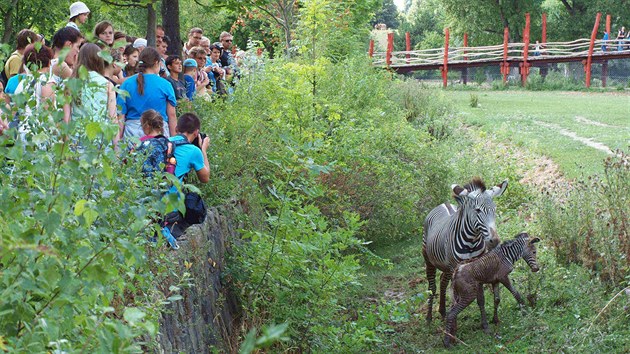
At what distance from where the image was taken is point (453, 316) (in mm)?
10156

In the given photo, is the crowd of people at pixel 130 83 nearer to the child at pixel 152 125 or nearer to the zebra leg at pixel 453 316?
the child at pixel 152 125

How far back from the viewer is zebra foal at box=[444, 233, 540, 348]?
33.1ft

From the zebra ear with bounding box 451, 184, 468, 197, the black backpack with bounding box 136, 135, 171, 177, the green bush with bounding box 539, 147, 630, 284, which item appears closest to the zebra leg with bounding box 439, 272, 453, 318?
the zebra ear with bounding box 451, 184, 468, 197

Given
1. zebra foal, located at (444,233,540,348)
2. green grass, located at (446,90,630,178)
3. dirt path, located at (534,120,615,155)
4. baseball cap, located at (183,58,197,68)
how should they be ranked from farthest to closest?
dirt path, located at (534,120,615,155) → green grass, located at (446,90,630,178) → baseball cap, located at (183,58,197,68) → zebra foal, located at (444,233,540,348)

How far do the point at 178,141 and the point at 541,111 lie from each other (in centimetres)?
2343

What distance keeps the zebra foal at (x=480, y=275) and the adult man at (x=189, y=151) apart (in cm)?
291

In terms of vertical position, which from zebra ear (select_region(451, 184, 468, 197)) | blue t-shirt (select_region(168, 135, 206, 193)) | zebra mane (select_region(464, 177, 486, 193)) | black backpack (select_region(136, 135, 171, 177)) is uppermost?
black backpack (select_region(136, 135, 171, 177))

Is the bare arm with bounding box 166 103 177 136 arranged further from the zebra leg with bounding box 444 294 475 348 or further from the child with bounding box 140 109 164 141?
the zebra leg with bounding box 444 294 475 348

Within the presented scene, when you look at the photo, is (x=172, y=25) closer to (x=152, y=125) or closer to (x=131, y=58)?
(x=131, y=58)

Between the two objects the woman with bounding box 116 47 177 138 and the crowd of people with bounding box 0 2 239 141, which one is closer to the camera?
the crowd of people with bounding box 0 2 239 141

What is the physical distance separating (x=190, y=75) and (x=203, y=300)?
5273 millimetres

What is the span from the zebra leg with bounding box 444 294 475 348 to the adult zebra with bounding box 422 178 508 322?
365 millimetres

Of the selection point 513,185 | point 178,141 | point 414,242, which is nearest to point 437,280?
point 414,242

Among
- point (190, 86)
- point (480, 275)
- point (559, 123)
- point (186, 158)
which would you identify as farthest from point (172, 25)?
point (559, 123)
